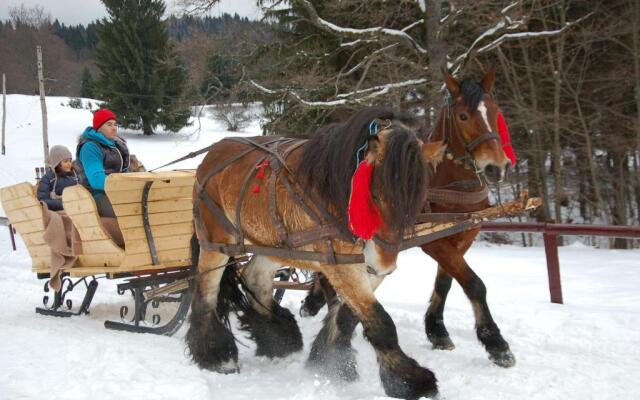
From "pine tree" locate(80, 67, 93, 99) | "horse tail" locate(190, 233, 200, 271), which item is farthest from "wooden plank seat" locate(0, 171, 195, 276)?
"pine tree" locate(80, 67, 93, 99)

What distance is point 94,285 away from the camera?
17.8 ft

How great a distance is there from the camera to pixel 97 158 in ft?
16.9

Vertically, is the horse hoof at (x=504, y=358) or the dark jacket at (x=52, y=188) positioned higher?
the dark jacket at (x=52, y=188)

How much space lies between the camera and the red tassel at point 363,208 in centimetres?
282

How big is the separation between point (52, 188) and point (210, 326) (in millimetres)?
2950

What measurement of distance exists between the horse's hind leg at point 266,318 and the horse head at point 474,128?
1.60 metres

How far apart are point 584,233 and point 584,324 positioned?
1267 mm

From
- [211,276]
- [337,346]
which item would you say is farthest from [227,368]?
[337,346]

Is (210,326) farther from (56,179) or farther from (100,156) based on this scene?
(56,179)

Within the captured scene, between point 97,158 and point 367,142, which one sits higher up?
point 97,158

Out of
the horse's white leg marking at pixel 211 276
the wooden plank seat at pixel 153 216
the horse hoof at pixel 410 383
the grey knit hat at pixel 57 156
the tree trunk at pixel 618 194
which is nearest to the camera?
the horse hoof at pixel 410 383

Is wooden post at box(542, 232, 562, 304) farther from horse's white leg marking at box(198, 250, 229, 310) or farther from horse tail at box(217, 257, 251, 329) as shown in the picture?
horse's white leg marking at box(198, 250, 229, 310)

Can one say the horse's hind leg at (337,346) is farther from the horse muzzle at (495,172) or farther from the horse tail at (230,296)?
the horse muzzle at (495,172)

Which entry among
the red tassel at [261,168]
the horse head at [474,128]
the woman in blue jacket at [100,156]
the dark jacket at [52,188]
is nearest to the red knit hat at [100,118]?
the woman in blue jacket at [100,156]
